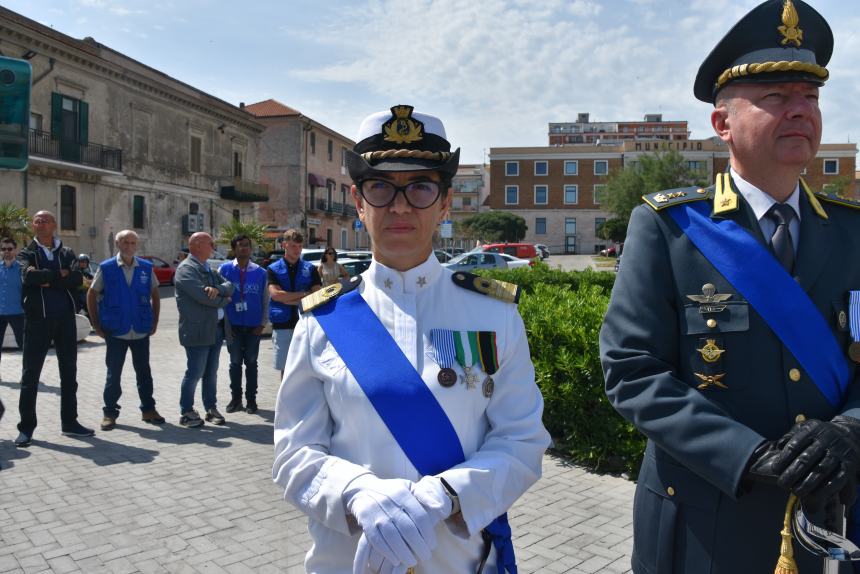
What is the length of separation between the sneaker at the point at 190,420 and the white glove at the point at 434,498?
6.10 m

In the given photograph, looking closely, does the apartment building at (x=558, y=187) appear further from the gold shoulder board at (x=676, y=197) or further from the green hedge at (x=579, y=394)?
the gold shoulder board at (x=676, y=197)

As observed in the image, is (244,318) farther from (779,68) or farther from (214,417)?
(779,68)

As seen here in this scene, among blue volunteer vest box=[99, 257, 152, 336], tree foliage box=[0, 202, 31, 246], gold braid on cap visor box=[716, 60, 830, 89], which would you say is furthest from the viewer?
tree foliage box=[0, 202, 31, 246]

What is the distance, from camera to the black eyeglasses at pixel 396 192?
224cm

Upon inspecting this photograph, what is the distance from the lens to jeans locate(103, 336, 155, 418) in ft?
24.2

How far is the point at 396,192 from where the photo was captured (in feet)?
7.34

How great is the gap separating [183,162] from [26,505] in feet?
109

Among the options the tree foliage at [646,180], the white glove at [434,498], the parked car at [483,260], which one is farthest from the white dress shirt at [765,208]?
the tree foliage at [646,180]

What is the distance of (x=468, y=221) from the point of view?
67.2m

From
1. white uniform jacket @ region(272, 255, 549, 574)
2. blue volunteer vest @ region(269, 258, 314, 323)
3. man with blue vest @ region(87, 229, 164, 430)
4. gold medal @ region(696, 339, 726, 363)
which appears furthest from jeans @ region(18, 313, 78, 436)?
gold medal @ region(696, 339, 726, 363)

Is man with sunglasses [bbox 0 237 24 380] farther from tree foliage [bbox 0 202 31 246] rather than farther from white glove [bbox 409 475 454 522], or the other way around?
tree foliage [bbox 0 202 31 246]

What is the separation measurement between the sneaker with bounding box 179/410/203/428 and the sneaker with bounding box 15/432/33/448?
145 centimetres

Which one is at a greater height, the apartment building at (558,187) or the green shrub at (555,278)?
the apartment building at (558,187)

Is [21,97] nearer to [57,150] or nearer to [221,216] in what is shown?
[57,150]
